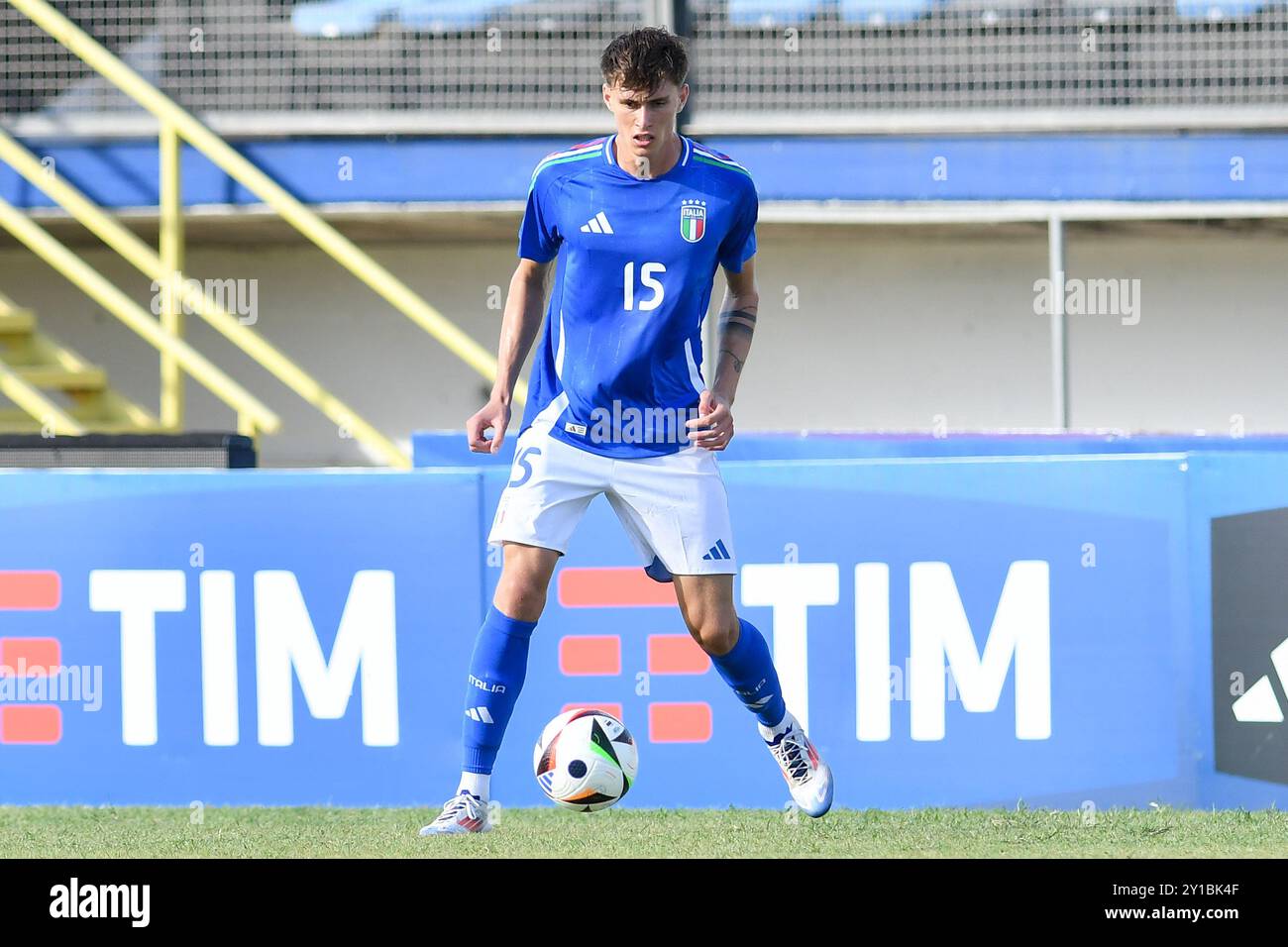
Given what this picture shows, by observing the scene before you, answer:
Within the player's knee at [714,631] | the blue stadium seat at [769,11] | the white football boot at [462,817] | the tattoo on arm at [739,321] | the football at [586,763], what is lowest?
the white football boot at [462,817]

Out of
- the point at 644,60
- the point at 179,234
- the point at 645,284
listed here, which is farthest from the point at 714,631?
the point at 179,234

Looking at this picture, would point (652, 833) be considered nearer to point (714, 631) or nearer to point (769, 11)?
point (714, 631)

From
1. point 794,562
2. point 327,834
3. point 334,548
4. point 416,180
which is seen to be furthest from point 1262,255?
point 327,834

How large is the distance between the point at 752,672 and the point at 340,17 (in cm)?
598

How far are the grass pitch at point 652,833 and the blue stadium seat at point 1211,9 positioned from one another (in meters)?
5.14

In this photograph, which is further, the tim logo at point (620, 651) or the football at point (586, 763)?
the tim logo at point (620, 651)

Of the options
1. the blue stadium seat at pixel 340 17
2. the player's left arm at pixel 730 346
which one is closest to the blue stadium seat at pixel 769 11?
the blue stadium seat at pixel 340 17

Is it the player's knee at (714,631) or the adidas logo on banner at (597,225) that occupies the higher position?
the adidas logo on banner at (597,225)

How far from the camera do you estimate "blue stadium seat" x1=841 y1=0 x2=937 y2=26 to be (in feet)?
29.1

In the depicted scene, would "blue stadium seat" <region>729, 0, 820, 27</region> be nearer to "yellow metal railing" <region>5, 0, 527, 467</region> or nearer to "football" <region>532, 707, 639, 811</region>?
"yellow metal railing" <region>5, 0, 527, 467</region>

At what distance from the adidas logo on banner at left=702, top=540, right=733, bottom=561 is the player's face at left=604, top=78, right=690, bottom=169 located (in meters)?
1.04

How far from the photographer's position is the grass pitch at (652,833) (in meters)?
4.41

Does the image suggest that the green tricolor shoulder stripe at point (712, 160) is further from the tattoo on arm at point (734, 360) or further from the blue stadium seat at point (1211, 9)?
the blue stadium seat at point (1211, 9)

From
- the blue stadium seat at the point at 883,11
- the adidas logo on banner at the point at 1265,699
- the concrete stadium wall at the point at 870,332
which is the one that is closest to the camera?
the adidas logo on banner at the point at 1265,699
